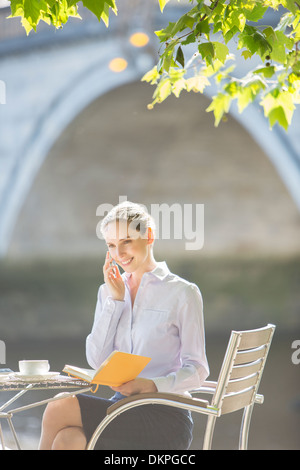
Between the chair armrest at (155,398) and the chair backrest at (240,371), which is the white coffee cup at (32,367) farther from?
the chair backrest at (240,371)

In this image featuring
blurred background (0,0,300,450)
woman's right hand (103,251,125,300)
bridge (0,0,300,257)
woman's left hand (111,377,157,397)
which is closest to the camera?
woman's left hand (111,377,157,397)

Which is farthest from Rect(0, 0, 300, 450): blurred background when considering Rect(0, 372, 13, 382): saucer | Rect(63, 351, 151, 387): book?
Rect(63, 351, 151, 387): book

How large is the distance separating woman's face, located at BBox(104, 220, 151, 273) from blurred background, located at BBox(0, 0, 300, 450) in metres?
7.50

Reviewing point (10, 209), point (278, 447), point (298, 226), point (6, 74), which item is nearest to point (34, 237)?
point (10, 209)

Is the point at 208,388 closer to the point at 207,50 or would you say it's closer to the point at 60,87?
the point at 207,50

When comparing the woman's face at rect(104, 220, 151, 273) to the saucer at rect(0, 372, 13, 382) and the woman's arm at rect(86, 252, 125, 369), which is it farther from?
the saucer at rect(0, 372, 13, 382)

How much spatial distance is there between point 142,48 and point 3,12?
6.70 feet

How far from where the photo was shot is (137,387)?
236 centimetres

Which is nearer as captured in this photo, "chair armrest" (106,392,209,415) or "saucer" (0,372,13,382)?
"chair armrest" (106,392,209,415)

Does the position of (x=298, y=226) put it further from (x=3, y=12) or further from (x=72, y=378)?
(x=72, y=378)

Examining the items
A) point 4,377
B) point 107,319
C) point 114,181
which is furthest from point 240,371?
point 114,181

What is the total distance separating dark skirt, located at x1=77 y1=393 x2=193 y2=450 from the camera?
2.38 meters

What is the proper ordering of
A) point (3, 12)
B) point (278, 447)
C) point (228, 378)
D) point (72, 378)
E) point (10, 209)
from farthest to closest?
point (10, 209) → point (3, 12) → point (278, 447) → point (72, 378) → point (228, 378)

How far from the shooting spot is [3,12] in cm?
1012
